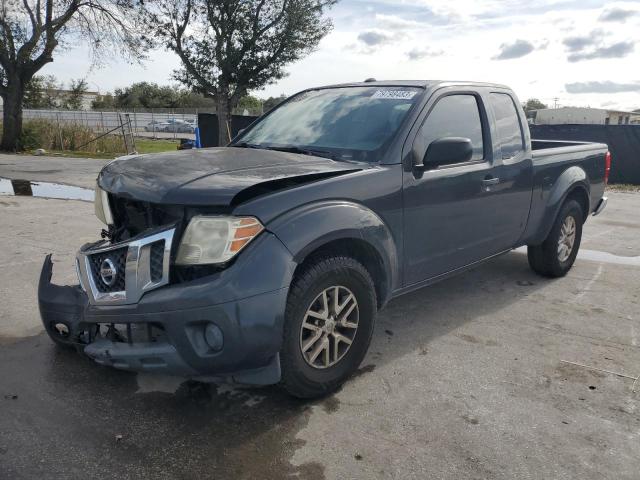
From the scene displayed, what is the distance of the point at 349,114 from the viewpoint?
4.02m

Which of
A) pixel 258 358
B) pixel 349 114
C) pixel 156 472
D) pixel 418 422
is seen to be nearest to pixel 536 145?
pixel 349 114

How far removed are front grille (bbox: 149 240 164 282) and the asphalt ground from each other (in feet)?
2.66

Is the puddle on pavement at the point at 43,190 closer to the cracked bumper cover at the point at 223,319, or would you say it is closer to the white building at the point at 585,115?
the cracked bumper cover at the point at 223,319

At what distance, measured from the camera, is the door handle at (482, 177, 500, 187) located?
14.0 feet

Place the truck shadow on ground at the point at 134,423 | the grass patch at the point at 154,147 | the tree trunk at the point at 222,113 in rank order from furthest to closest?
the grass patch at the point at 154,147
the tree trunk at the point at 222,113
the truck shadow on ground at the point at 134,423

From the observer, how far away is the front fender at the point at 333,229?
281 centimetres

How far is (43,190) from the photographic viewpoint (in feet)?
36.8

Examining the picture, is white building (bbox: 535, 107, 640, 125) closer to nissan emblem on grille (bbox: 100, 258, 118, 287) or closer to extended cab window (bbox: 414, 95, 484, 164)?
extended cab window (bbox: 414, 95, 484, 164)

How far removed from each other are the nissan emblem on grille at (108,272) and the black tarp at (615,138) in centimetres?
1327

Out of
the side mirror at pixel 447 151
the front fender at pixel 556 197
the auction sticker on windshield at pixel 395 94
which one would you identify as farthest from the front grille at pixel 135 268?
the front fender at pixel 556 197

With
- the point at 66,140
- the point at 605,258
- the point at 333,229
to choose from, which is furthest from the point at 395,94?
the point at 66,140

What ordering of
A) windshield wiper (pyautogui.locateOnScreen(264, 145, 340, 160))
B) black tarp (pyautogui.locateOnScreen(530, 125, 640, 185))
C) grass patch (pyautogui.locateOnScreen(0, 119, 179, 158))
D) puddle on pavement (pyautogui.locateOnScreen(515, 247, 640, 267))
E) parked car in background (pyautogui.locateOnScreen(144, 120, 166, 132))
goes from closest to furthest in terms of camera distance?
windshield wiper (pyautogui.locateOnScreen(264, 145, 340, 160)), puddle on pavement (pyautogui.locateOnScreen(515, 247, 640, 267)), black tarp (pyautogui.locateOnScreen(530, 125, 640, 185)), grass patch (pyautogui.locateOnScreen(0, 119, 179, 158)), parked car in background (pyautogui.locateOnScreen(144, 120, 166, 132))

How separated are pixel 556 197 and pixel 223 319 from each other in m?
3.81

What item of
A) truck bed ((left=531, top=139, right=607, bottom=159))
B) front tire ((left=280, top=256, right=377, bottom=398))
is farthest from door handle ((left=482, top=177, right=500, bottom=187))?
front tire ((left=280, top=256, right=377, bottom=398))
